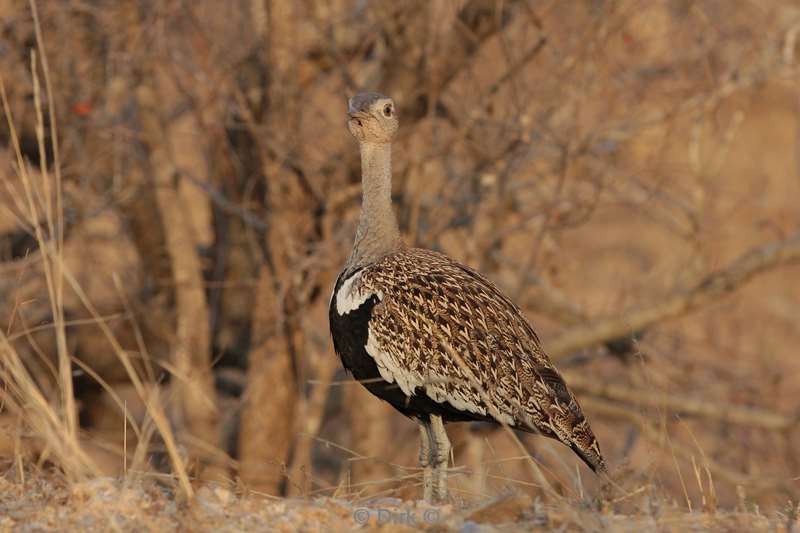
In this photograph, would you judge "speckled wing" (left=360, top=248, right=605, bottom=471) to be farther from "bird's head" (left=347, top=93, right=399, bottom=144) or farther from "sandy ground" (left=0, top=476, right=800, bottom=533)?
"sandy ground" (left=0, top=476, right=800, bottom=533)

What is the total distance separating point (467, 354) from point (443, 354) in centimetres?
10

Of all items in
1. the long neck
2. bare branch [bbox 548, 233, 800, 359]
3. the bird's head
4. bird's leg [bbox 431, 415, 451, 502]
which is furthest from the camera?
bare branch [bbox 548, 233, 800, 359]

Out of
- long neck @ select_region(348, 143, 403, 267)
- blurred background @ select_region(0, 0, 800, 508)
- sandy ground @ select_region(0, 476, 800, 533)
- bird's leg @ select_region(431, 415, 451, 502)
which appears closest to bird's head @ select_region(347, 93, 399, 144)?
long neck @ select_region(348, 143, 403, 267)

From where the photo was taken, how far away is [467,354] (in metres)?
5.14

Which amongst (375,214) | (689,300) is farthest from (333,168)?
(689,300)

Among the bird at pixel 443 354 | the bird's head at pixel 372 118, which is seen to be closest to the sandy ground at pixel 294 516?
the bird at pixel 443 354

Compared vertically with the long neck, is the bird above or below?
below

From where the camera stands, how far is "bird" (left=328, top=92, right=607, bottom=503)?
16.6 feet

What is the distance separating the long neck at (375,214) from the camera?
19.0 ft

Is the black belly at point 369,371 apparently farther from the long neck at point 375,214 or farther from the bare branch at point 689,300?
the bare branch at point 689,300

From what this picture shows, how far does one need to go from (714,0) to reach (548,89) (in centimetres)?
150

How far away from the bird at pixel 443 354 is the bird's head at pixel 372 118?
0.69 metres

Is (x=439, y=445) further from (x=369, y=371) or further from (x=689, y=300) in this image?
(x=689, y=300)

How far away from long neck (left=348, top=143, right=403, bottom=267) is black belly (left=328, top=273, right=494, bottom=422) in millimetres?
384
